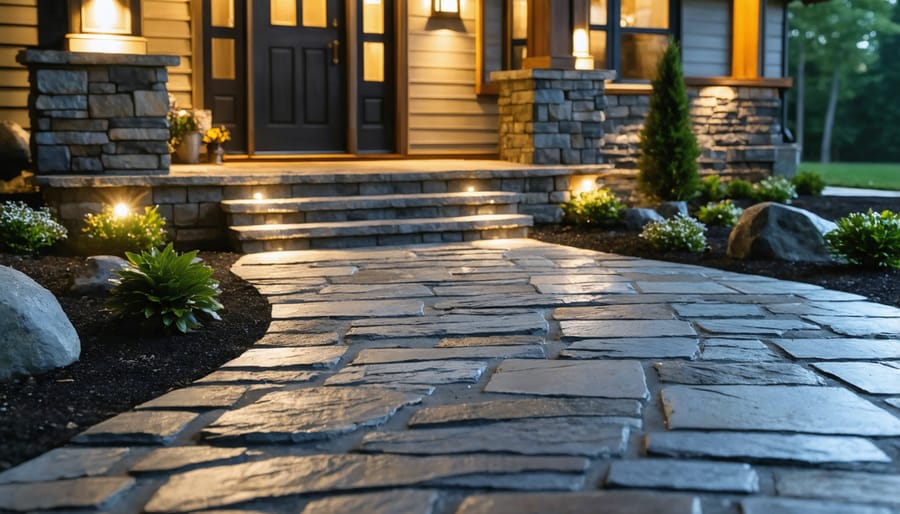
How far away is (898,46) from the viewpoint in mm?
27734

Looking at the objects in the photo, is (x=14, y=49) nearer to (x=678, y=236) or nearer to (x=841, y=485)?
(x=678, y=236)

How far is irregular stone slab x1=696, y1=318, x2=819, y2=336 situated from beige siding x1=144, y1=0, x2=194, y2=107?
669 cm

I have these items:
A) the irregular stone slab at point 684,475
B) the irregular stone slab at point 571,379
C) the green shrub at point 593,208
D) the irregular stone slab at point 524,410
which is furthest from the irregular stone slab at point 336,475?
the green shrub at point 593,208

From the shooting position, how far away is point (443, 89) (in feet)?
37.0

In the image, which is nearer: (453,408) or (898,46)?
(453,408)

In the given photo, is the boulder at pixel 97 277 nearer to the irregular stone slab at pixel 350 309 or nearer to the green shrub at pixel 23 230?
the irregular stone slab at pixel 350 309

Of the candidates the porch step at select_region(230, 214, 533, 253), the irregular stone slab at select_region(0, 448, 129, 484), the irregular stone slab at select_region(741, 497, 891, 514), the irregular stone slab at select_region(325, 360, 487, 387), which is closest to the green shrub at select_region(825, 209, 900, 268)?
the porch step at select_region(230, 214, 533, 253)

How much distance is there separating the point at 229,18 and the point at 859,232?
6508 millimetres

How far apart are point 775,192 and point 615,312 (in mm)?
6741

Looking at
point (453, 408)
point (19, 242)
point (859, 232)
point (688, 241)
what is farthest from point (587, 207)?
point (453, 408)

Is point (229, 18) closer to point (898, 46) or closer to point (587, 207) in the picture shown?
point (587, 207)

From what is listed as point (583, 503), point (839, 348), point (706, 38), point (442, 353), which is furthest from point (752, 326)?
point (706, 38)

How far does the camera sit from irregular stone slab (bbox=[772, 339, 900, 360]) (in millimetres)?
4230

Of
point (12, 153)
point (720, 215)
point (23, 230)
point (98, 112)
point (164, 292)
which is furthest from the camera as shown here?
point (720, 215)
